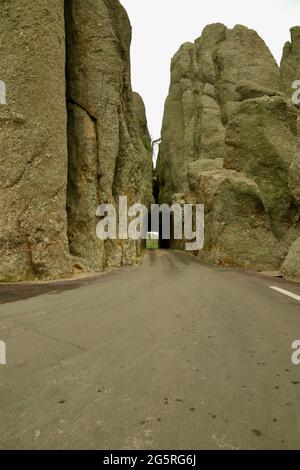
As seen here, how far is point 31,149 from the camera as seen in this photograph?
31.2 feet

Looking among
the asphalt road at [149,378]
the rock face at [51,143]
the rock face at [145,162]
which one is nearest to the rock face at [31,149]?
the rock face at [51,143]

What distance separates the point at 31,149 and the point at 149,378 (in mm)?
8323

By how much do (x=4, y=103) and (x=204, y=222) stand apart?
40.6 feet

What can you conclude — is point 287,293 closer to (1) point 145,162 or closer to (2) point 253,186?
(2) point 253,186

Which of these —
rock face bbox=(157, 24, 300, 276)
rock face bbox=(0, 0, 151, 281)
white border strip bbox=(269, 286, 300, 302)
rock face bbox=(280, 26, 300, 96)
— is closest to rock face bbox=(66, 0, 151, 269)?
rock face bbox=(0, 0, 151, 281)

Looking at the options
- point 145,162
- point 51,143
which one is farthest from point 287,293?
point 145,162

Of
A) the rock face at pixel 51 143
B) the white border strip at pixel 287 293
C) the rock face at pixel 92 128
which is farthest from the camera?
the rock face at pixel 92 128

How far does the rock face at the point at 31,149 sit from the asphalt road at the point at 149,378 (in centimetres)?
448

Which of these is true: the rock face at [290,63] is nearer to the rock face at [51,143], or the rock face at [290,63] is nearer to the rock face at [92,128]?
the rock face at [92,128]

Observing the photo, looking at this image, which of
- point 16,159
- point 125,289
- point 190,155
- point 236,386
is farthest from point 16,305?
point 190,155

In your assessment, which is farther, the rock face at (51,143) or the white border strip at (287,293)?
the rock face at (51,143)

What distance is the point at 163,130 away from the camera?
41.6 meters

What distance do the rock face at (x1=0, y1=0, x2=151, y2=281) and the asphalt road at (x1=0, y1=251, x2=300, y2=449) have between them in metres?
4.64

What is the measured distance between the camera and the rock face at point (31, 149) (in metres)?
9.14
